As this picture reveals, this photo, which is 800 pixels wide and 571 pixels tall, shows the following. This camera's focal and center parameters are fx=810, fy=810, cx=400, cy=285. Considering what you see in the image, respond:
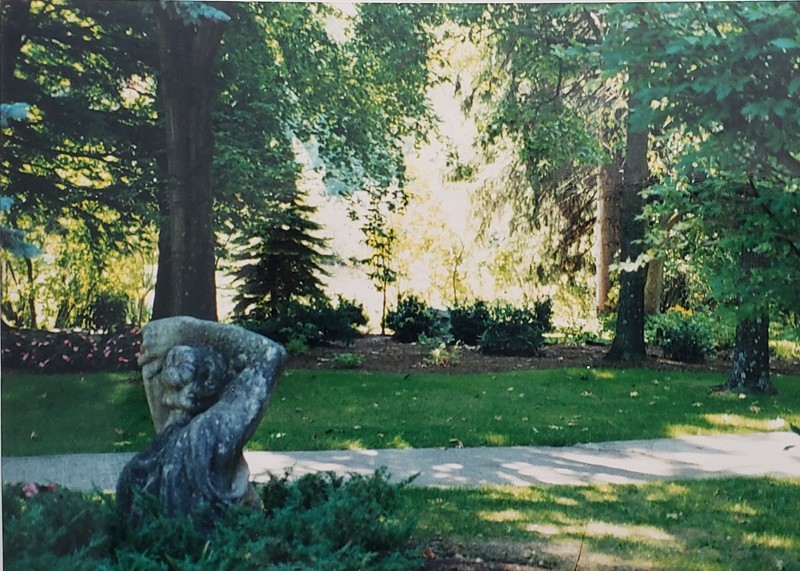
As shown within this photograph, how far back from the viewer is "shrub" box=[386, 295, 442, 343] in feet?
10.7

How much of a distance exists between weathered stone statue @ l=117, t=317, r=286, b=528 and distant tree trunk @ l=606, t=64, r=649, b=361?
4.63 ft

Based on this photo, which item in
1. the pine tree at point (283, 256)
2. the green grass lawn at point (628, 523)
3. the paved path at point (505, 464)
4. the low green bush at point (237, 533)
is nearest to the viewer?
the low green bush at point (237, 533)

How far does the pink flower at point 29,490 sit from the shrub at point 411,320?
146 cm

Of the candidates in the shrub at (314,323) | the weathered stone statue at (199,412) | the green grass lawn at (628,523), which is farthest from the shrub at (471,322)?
the weathered stone statue at (199,412)

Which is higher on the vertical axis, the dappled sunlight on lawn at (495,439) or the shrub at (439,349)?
the shrub at (439,349)

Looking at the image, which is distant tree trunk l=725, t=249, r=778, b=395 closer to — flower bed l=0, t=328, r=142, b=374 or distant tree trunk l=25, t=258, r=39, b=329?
flower bed l=0, t=328, r=142, b=374

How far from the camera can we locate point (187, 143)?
3.17 metres

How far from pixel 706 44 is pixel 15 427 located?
9.50ft

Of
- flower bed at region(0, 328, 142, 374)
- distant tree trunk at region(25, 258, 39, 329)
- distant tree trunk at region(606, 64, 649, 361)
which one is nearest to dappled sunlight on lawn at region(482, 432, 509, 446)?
distant tree trunk at region(606, 64, 649, 361)

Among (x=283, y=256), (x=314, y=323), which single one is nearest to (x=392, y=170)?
(x=283, y=256)

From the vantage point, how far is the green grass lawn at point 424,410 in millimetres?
3080

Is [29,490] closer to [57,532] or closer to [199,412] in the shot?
[57,532]

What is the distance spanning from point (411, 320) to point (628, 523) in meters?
1.12

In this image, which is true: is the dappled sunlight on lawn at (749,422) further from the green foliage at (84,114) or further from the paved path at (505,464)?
the green foliage at (84,114)
